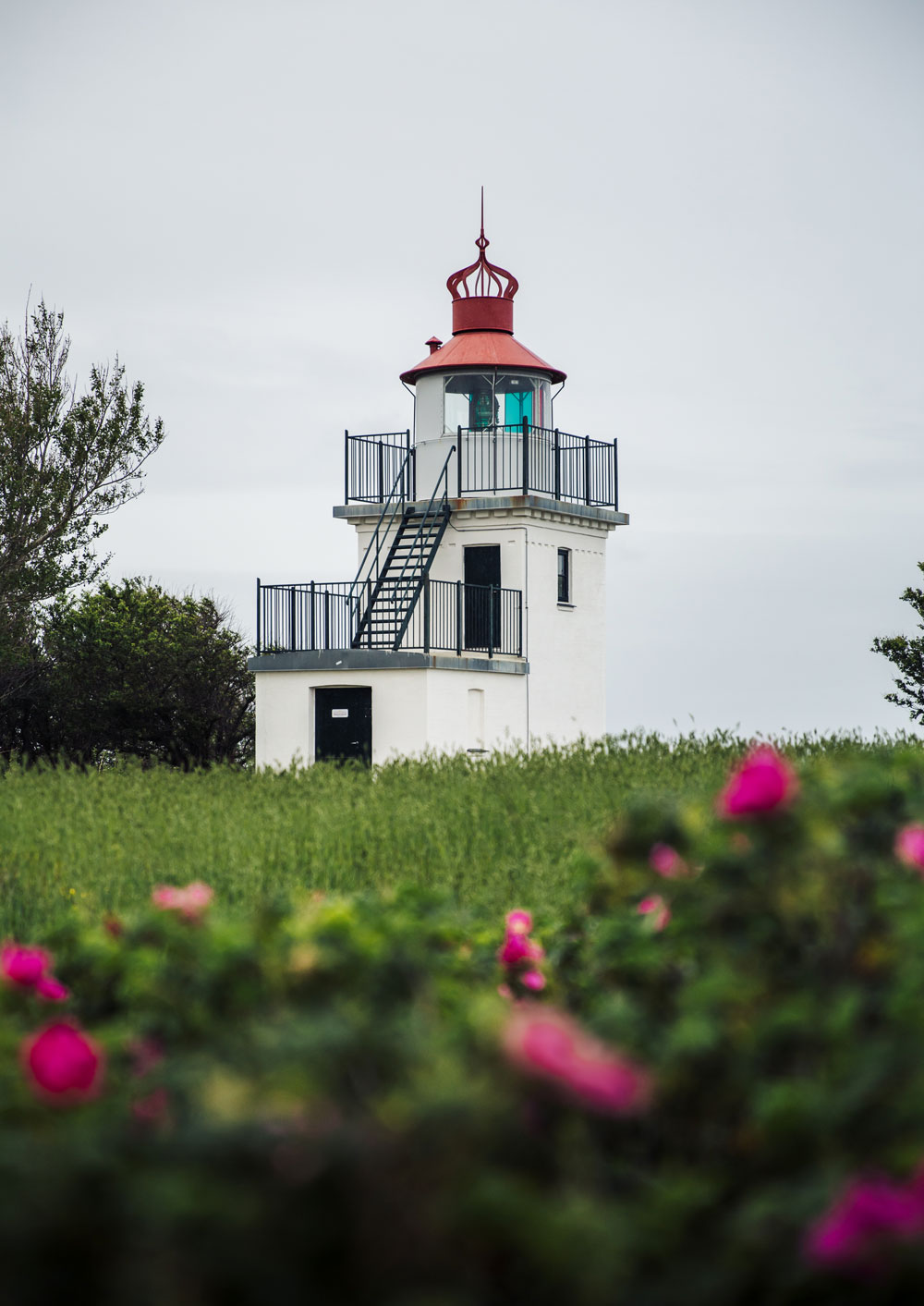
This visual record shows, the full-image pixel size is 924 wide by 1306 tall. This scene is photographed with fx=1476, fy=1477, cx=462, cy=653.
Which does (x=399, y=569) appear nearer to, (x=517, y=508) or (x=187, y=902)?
(x=517, y=508)

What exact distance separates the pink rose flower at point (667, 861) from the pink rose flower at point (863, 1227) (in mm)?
1761

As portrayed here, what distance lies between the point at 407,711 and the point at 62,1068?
80.9ft

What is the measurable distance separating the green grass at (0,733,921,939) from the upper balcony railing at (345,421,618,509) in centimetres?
1335

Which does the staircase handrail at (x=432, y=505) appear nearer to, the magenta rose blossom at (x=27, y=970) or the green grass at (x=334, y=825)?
the green grass at (x=334, y=825)

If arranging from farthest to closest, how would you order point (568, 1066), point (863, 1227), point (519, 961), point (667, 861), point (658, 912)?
point (519, 961) → point (658, 912) → point (667, 861) → point (568, 1066) → point (863, 1227)

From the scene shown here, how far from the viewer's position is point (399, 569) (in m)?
29.8

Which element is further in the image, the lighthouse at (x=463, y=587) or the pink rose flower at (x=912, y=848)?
the lighthouse at (x=463, y=587)

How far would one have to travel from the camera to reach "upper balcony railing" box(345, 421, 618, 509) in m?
29.9

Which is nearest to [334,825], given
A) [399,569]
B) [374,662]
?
[374,662]

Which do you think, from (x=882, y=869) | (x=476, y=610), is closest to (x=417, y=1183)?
(x=882, y=869)

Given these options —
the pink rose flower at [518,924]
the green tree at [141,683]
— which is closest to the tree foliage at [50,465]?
the green tree at [141,683]

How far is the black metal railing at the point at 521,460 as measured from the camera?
97.9 feet

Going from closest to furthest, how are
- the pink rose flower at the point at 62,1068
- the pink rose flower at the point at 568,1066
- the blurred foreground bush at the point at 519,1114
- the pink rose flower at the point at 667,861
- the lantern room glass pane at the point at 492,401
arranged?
the blurred foreground bush at the point at 519,1114 < the pink rose flower at the point at 568,1066 < the pink rose flower at the point at 62,1068 < the pink rose flower at the point at 667,861 < the lantern room glass pane at the point at 492,401

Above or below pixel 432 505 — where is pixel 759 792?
below
